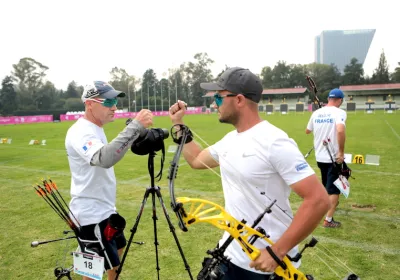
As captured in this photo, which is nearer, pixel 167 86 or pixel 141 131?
pixel 141 131

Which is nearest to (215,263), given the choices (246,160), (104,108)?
(246,160)

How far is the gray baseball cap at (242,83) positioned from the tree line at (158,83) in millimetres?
72704

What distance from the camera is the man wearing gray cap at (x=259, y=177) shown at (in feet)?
5.82

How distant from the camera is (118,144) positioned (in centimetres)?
248

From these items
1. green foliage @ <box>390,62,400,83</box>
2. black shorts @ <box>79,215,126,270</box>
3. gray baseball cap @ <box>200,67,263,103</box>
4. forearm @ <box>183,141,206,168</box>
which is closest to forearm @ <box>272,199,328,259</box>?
gray baseball cap @ <box>200,67,263,103</box>

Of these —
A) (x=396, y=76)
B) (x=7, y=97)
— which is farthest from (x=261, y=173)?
(x=396, y=76)

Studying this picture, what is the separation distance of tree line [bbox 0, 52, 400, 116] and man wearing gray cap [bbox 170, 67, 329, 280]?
72689mm

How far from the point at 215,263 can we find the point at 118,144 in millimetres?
1190

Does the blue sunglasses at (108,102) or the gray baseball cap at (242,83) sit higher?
the gray baseball cap at (242,83)

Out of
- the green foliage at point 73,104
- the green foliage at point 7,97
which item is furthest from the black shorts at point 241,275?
the green foliage at point 73,104

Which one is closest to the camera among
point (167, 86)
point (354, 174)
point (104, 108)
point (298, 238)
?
point (298, 238)

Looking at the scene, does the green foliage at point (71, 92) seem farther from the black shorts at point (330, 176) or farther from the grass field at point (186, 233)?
the black shorts at point (330, 176)

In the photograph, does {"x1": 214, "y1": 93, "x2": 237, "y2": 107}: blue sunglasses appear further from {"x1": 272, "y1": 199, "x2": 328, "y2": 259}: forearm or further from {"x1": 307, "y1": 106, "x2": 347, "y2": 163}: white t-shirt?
{"x1": 307, "y1": 106, "x2": 347, "y2": 163}: white t-shirt

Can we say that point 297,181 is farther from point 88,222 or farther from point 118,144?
point 88,222
